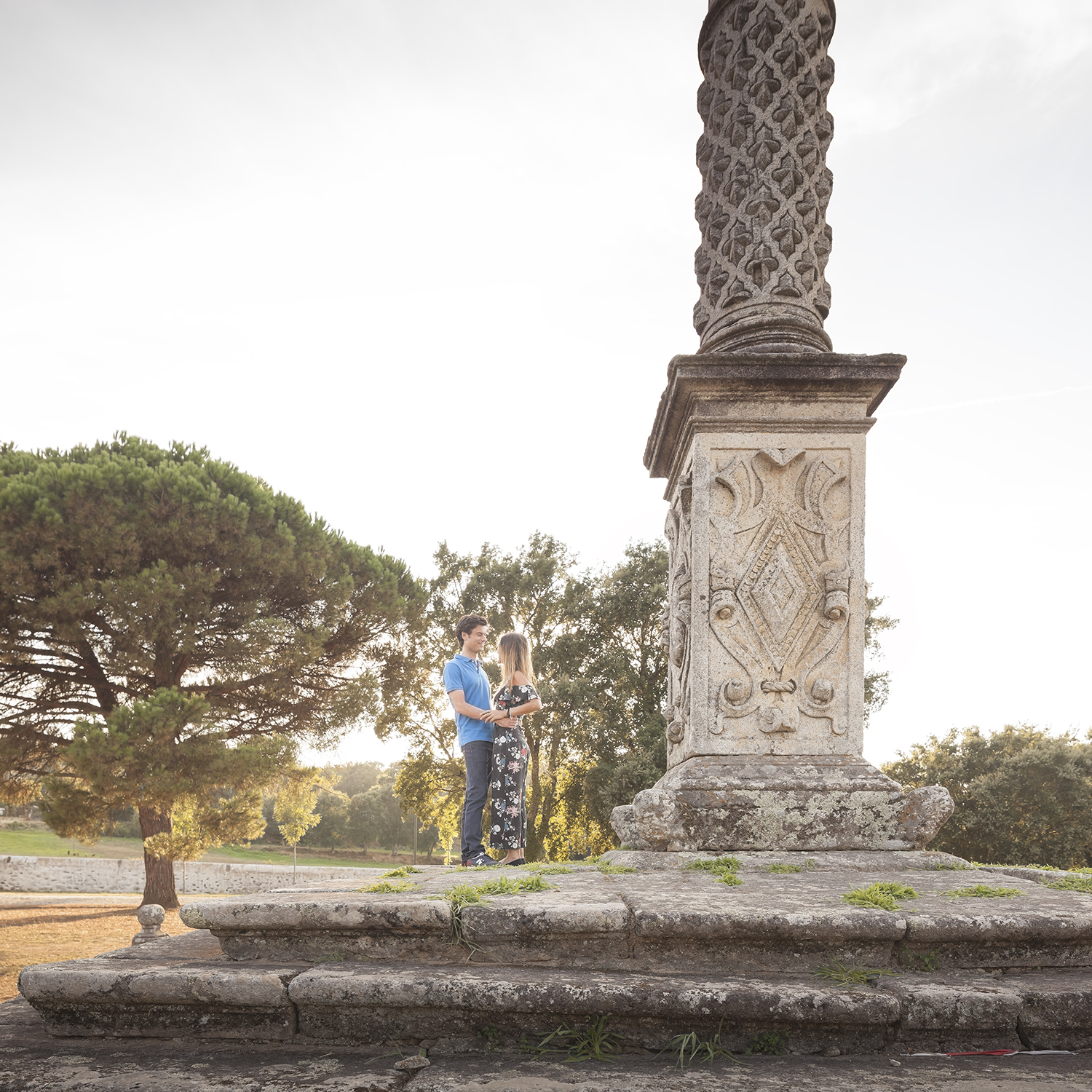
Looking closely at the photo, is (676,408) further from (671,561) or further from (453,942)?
(453,942)

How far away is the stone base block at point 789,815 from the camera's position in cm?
323

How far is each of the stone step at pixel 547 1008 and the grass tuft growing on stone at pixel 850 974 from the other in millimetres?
28

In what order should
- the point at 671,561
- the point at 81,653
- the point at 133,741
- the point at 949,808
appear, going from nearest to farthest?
the point at 949,808 → the point at 671,561 → the point at 133,741 → the point at 81,653

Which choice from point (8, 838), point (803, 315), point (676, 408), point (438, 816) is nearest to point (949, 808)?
point (676, 408)

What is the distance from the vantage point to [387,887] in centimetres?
248

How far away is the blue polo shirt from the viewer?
4.79 metres

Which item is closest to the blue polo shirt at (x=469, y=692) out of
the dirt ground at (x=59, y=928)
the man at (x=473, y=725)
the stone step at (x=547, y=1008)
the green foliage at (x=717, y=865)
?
the man at (x=473, y=725)

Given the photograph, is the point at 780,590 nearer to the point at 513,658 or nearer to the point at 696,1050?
the point at 513,658

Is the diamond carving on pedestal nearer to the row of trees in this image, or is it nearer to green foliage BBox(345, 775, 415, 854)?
the row of trees

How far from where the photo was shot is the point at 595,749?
19.4 metres

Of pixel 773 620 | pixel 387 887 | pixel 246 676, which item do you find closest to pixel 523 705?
pixel 773 620

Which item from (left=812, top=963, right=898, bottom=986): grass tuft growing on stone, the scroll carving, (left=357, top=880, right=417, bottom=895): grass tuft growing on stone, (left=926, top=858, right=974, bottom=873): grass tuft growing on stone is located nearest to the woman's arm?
the scroll carving

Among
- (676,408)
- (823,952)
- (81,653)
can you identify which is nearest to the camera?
(823,952)

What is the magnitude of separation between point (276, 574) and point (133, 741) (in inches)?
166
